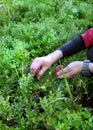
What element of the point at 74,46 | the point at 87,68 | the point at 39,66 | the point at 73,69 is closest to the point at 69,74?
the point at 73,69

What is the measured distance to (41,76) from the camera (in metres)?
3.67

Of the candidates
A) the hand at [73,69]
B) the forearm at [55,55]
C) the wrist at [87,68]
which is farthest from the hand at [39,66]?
the wrist at [87,68]

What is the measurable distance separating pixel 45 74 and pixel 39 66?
0.26m

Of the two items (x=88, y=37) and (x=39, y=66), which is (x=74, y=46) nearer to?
(x=88, y=37)

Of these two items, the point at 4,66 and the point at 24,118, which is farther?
the point at 4,66

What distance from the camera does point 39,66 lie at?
138 inches

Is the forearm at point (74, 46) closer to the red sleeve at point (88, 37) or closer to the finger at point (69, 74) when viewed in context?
the red sleeve at point (88, 37)

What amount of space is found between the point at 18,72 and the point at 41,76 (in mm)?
316

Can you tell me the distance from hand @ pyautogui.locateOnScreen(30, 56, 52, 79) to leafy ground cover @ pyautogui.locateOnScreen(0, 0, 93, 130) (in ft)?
0.31

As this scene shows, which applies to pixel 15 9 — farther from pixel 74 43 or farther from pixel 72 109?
pixel 72 109

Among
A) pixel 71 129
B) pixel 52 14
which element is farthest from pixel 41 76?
pixel 52 14

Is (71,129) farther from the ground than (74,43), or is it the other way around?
(74,43)

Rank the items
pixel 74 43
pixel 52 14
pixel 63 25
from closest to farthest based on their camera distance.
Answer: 1. pixel 74 43
2. pixel 63 25
3. pixel 52 14

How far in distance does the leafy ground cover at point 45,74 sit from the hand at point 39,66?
0.31 ft
